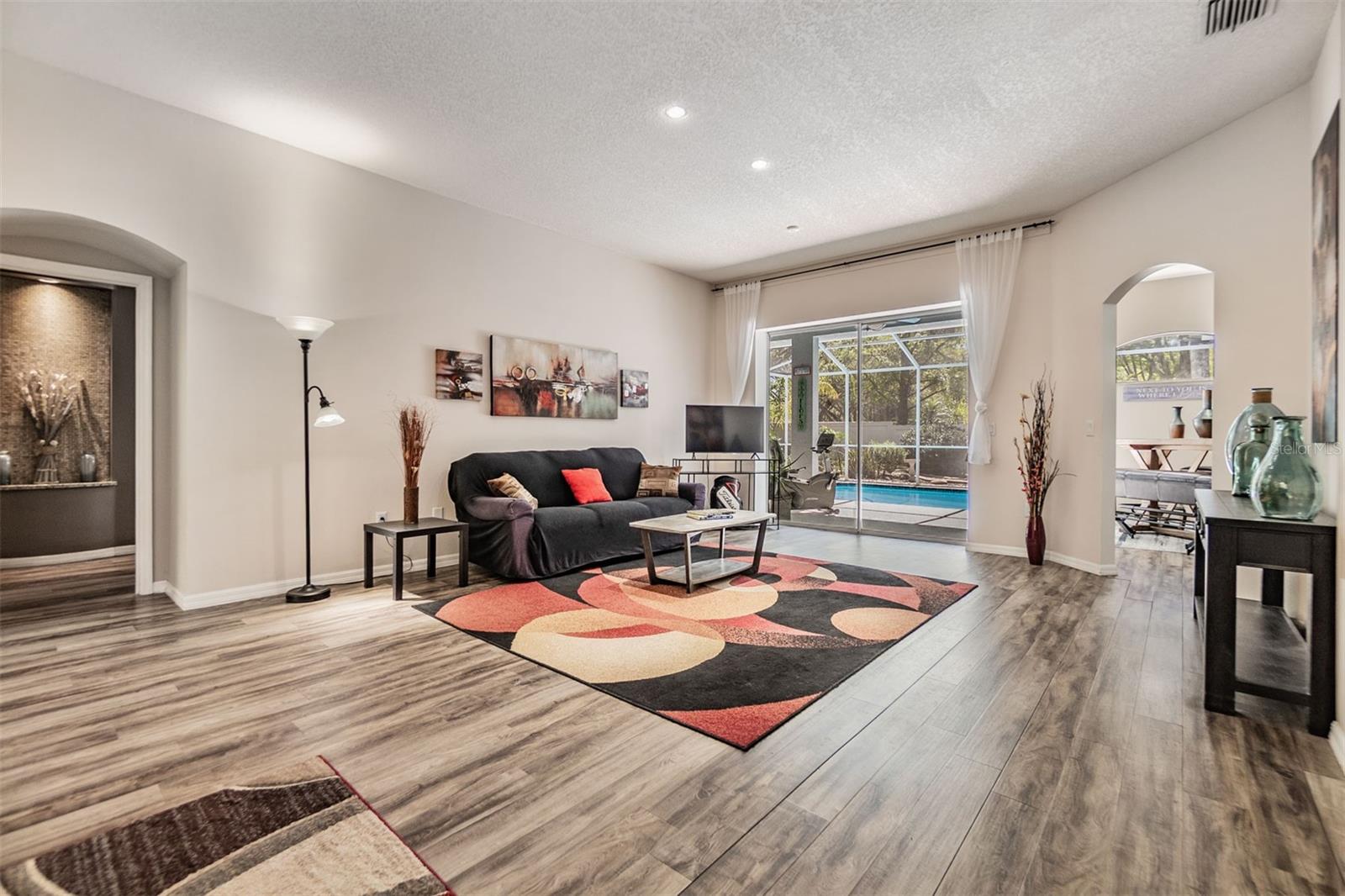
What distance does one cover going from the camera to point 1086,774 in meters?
1.92

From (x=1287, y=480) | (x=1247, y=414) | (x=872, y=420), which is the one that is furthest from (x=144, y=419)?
(x=872, y=420)

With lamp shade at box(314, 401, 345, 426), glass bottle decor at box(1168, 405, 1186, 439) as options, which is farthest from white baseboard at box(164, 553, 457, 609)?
glass bottle decor at box(1168, 405, 1186, 439)

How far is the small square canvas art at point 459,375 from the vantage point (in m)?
5.02

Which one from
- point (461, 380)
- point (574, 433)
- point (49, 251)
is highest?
point (49, 251)

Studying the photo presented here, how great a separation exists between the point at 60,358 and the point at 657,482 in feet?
17.1

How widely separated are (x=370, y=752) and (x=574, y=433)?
4.23 m

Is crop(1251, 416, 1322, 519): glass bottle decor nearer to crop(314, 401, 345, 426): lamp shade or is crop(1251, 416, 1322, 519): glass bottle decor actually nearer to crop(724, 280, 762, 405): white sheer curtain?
crop(314, 401, 345, 426): lamp shade

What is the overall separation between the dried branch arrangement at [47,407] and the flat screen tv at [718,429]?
570 centimetres

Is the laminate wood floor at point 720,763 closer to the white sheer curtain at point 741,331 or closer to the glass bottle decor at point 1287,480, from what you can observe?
the glass bottle decor at point 1287,480

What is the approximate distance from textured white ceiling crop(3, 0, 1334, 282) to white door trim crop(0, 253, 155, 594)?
1262mm

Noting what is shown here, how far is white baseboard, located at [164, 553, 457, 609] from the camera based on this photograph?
12.6 ft

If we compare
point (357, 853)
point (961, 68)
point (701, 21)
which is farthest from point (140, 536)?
point (961, 68)

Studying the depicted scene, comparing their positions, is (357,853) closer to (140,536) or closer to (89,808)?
(89,808)

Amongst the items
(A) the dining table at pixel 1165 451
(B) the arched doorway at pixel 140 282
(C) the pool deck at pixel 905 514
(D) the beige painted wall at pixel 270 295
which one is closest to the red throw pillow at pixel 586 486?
(D) the beige painted wall at pixel 270 295
